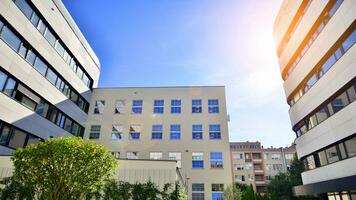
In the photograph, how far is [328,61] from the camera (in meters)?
15.2

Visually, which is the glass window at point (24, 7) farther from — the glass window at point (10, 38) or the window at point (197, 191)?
the window at point (197, 191)

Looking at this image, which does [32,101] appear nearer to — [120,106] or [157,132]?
[120,106]

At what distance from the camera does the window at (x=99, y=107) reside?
89.5ft

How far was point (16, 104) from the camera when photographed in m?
15.1

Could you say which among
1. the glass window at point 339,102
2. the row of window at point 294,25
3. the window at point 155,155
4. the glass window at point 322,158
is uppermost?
the row of window at point 294,25

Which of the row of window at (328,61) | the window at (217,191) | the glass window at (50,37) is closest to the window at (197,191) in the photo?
the window at (217,191)

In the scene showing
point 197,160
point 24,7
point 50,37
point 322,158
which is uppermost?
point 50,37

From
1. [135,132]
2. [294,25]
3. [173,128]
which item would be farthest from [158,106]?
[294,25]

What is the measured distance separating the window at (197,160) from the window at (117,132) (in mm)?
8791

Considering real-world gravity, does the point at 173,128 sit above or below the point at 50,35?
below

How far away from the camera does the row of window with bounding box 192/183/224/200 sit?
22812mm

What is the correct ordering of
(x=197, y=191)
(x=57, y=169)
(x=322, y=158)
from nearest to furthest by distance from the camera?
(x=57, y=169)
(x=322, y=158)
(x=197, y=191)

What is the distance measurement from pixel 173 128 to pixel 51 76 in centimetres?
1360

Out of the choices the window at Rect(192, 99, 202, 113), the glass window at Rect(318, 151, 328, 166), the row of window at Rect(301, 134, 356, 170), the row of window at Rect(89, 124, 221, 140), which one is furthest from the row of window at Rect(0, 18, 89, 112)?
the glass window at Rect(318, 151, 328, 166)
